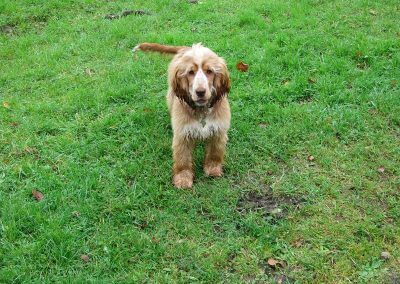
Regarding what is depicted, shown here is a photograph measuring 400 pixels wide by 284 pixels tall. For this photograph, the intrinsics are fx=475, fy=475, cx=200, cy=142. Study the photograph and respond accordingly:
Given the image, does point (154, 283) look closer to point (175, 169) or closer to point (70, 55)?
point (175, 169)

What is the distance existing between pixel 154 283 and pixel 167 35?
15.2 ft

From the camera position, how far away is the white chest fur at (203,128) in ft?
15.1

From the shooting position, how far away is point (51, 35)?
7941mm

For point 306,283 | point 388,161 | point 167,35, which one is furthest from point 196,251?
point 167,35

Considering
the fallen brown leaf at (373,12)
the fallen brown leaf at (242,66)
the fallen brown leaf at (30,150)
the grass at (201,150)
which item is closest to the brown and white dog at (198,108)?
the grass at (201,150)

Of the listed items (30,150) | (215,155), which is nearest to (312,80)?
(215,155)

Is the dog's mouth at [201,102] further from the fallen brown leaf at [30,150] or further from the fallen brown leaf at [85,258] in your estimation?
the fallen brown leaf at [30,150]

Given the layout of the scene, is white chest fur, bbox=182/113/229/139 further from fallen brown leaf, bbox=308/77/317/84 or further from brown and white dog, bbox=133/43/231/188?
fallen brown leaf, bbox=308/77/317/84

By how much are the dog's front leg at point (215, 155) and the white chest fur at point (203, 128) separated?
121 mm

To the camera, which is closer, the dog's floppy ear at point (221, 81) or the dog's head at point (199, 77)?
the dog's head at point (199, 77)

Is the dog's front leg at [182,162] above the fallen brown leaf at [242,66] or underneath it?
underneath

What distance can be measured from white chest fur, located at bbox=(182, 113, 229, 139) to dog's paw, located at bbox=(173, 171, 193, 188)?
0.39 m

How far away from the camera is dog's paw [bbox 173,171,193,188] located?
4.69m

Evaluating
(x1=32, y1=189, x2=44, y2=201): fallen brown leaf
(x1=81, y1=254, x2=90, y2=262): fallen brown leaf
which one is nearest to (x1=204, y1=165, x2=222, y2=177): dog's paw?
(x1=81, y1=254, x2=90, y2=262): fallen brown leaf
